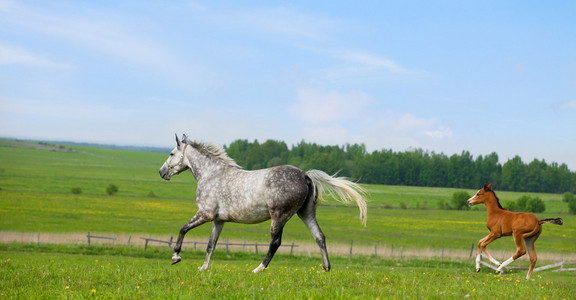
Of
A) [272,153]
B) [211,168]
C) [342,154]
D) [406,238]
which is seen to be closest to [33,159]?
[272,153]

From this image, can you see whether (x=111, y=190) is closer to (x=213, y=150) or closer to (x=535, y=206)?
(x=535, y=206)

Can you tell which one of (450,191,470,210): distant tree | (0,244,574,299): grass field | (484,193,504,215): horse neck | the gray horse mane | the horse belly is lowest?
(450,191,470,210): distant tree

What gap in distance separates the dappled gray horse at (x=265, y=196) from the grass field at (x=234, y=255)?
0.67 meters

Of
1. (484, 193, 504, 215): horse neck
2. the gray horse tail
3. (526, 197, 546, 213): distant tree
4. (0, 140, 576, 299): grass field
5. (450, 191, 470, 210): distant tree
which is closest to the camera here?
(0, 140, 576, 299): grass field

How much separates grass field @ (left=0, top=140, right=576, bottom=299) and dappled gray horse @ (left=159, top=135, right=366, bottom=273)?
A: 67cm

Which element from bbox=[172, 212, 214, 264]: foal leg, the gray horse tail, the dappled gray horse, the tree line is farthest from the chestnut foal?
the tree line

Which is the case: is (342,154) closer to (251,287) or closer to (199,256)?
(199,256)

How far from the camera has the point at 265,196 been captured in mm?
10555

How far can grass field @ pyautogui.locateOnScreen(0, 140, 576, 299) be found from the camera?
27.0 feet

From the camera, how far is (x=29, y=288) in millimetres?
8172

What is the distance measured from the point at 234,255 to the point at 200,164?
2063 centimetres

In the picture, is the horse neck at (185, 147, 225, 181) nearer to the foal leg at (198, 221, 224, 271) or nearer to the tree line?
the foal leg at (198, 221, 224, 271)

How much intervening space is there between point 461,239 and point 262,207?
46362 mm

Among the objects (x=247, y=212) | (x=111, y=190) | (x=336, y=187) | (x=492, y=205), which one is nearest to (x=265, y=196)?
(x=247, y=212)
